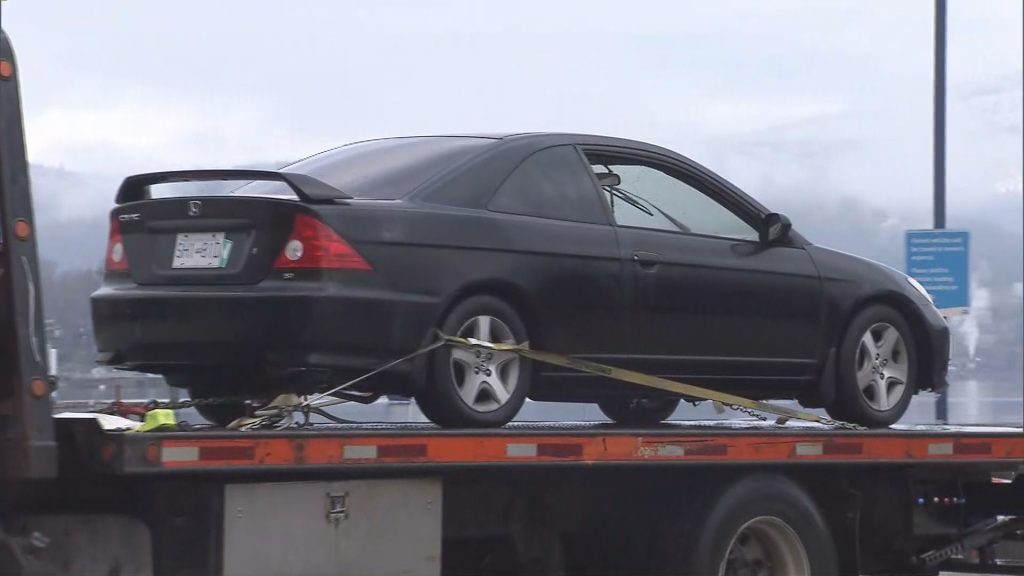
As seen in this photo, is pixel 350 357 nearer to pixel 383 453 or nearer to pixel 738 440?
pixel 383 453

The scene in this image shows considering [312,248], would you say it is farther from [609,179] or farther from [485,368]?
[609,179]

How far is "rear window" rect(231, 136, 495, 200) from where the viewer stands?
692 cm

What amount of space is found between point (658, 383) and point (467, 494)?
1.21m

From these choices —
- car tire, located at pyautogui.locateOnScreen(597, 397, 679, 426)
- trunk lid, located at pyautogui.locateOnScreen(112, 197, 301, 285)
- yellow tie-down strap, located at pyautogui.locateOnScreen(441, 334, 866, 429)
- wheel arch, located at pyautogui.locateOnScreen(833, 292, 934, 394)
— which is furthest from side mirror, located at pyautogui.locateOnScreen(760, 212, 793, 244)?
trunk lid, located at pyautogui.locateOnScreen(112, 197, 301, 285)

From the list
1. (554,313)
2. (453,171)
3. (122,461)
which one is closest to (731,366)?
(554,313)

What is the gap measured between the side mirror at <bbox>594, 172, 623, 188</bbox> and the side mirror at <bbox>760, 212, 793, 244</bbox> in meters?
0.91

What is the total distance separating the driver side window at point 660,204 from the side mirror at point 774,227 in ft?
0.21

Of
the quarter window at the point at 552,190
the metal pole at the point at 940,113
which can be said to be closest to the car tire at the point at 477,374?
the quarter window at the point at 552,190

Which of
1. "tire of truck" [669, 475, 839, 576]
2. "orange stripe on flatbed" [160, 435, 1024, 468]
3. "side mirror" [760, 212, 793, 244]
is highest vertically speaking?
"side mirror" [760, 212, 793, 244]

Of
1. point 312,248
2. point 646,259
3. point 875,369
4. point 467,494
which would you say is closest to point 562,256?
point 646,259

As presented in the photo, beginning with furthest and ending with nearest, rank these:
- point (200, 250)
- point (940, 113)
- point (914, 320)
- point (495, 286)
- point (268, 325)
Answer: point (940, 113)
point (914, 320)
point (495, 286)
point (200, 250)
point (268, 325)

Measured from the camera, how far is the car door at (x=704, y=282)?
24.8ft

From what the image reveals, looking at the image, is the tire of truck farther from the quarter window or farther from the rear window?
the rear window

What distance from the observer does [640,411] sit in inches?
353
